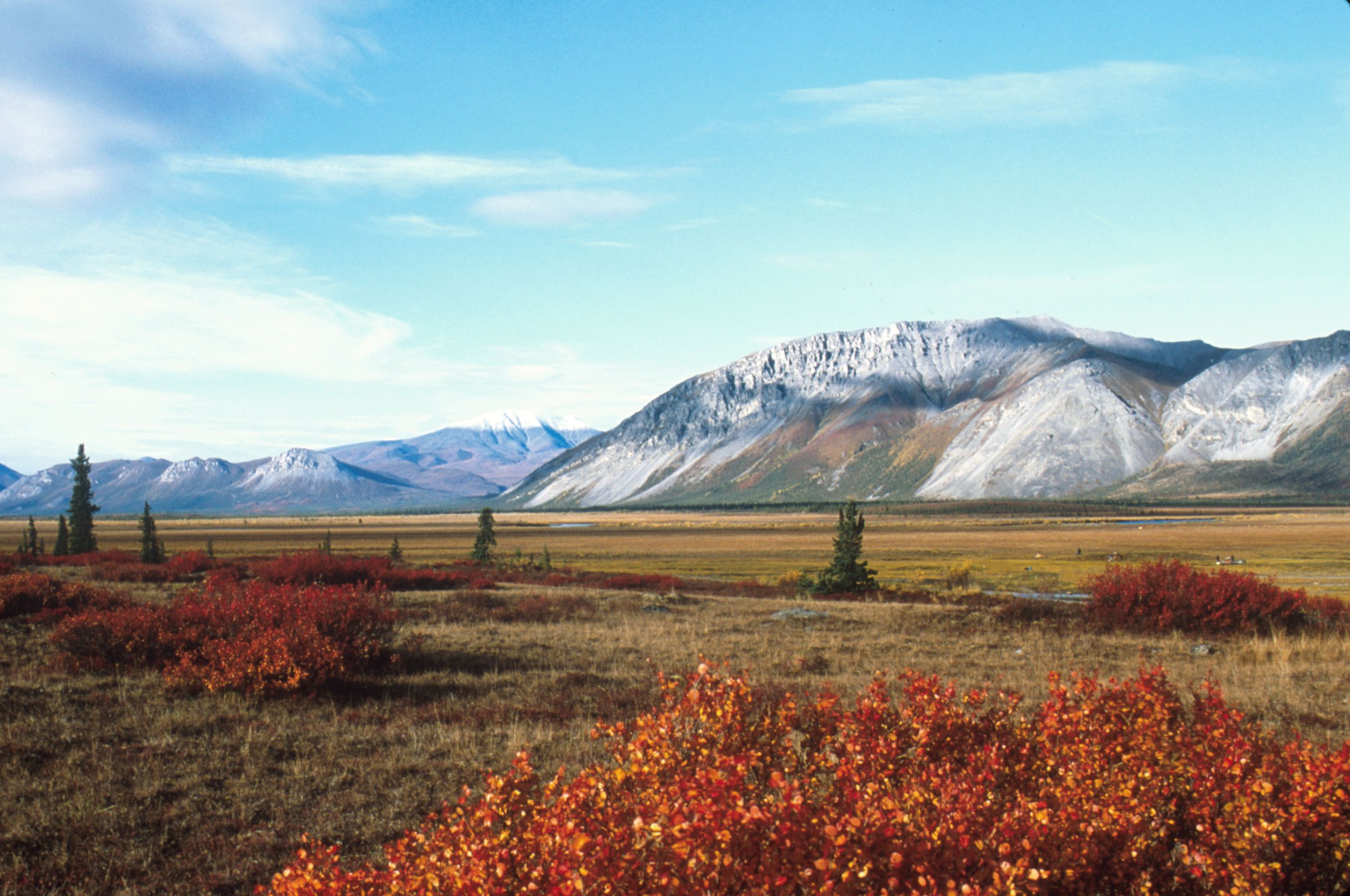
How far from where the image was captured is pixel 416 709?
43.5ft

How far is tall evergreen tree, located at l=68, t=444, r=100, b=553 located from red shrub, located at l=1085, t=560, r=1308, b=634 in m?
50.7

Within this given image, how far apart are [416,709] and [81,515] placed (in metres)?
47.6

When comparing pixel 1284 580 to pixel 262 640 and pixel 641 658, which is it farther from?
pixel 262 640

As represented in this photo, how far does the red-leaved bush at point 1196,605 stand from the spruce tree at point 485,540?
38.6 metres

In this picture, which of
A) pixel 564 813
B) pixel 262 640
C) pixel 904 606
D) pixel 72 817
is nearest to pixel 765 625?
pixel 904 606

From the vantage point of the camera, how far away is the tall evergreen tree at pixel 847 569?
37688mm

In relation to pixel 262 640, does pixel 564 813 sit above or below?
above

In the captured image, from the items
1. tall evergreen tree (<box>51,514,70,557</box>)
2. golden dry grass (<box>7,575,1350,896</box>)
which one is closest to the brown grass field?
golden dry grass (<box>7,575,1350,896</box>)

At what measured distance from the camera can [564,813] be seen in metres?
4.43

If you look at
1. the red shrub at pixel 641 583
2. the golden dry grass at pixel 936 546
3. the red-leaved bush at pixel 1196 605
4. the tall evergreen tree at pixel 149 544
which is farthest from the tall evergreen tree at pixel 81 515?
the red-leaved bush at pixel 1196 605

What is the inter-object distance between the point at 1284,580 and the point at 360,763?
49.5m

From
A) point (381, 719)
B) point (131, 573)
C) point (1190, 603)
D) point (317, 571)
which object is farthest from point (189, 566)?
point (1190, 603)

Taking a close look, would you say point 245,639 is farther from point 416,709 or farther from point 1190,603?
point 1190,603

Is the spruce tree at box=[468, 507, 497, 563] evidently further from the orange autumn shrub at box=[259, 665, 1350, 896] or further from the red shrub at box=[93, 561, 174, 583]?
the orange autumn shrub at box=[259, 665, 1350, 896]
